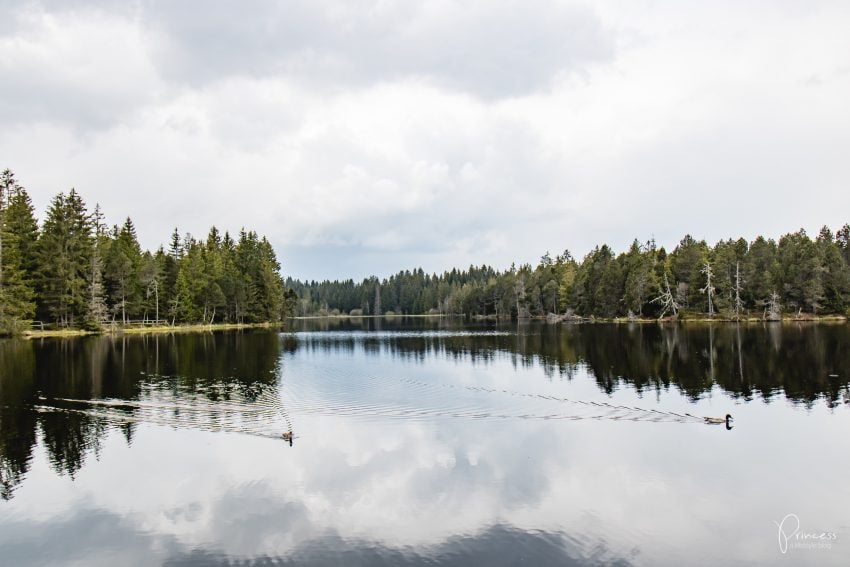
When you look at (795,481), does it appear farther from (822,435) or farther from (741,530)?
(822,435)

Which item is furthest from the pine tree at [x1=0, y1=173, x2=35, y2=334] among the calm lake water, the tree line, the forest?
the tree line

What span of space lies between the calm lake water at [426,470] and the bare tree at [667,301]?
83.9m

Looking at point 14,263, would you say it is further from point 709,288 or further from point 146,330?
point 709,288

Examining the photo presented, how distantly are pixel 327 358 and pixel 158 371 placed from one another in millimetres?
19442

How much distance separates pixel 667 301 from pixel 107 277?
116 metres

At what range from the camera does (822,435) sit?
25984 mm

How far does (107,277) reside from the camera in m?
98.8

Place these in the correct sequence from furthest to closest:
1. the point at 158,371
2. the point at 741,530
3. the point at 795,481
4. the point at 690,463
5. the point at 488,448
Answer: the point at 158,371 → the point at 488,448 → the point at 690,463 → the point at 795,481 → the point at 741,530

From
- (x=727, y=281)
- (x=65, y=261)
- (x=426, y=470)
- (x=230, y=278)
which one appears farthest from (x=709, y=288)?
(x=65, y=261)

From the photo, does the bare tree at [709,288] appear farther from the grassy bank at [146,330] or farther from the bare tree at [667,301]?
the grassy bank at [146,330]

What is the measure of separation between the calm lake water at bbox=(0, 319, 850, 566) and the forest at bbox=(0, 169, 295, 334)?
5086 centimetres

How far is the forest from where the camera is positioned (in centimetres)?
8506

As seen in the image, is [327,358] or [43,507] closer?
[43,507]

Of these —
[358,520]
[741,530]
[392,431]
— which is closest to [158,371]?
[392,431]
